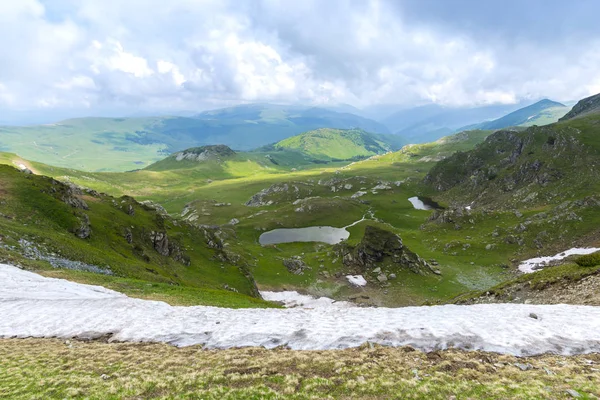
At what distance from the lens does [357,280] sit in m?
82.4

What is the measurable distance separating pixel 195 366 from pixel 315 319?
37.7ft

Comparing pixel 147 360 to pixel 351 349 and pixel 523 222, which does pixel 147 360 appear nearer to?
pixel 351 349

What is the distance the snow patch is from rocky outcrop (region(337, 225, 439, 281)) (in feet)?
10.7

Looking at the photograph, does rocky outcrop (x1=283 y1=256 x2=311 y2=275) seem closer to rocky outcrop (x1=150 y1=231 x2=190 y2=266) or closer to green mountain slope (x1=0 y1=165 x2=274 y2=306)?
green mountain slope (x1=0 y1=165 x2=274 y2=306)

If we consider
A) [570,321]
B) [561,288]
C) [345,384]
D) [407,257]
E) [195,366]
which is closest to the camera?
[345,384]

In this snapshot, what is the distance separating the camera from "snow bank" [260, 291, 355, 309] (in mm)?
71375

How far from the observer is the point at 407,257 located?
3354 inches

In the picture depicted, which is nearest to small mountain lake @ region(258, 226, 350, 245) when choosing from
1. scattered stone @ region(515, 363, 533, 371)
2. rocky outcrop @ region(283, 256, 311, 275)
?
rocky outcrop @ region(283, 256, 311, 275)

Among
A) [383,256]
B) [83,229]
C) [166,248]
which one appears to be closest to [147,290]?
[83,229]

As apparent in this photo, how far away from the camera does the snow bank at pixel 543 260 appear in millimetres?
78875

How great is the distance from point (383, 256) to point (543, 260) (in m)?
42.3

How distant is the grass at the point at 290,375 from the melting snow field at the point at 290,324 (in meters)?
1.67

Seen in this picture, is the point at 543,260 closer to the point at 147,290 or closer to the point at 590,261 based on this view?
the point at 590,261

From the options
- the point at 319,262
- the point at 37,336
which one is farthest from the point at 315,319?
the point at 319,262
